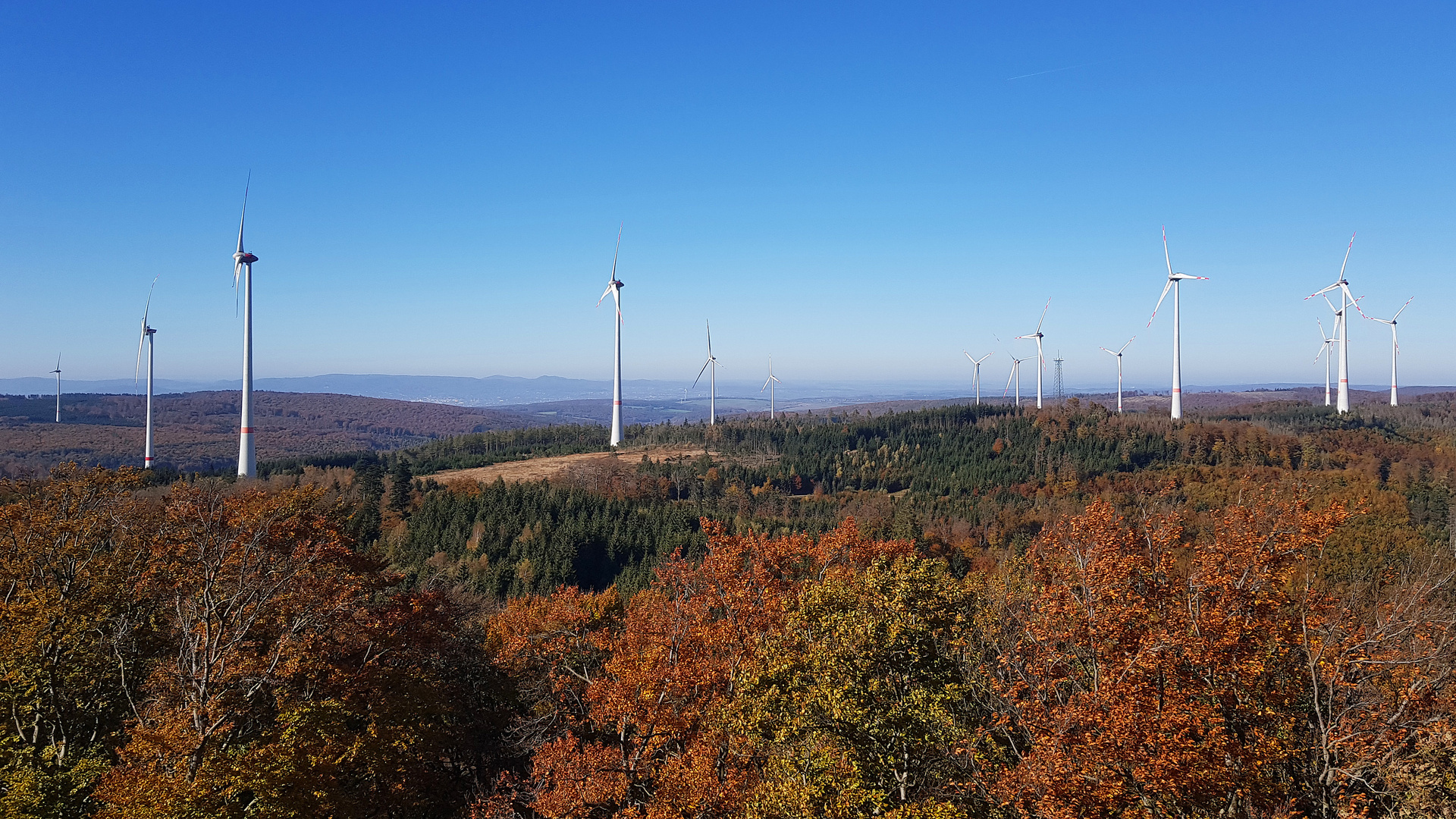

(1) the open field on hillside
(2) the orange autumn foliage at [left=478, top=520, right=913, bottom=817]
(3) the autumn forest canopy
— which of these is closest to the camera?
(3) the autumn forest canopy

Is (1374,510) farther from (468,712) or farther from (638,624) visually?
→ (468,712)

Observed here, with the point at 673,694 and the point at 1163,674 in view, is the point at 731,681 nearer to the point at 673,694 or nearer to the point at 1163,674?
the point at 673,694

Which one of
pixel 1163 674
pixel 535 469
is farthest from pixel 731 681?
pixel 535 469

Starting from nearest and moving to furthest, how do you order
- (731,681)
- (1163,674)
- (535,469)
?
(1163,674) → (731,681) → (535,469)

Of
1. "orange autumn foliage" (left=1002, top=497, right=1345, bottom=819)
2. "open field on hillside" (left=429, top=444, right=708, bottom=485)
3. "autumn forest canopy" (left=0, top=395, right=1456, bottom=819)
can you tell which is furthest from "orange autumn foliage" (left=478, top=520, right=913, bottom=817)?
"open field on hillside" (left=429, top=444, right=708, bottom=485)

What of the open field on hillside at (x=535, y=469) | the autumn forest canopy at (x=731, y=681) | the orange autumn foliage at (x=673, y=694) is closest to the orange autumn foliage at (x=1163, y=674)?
the autumn forest canopy at (x=731, y=681)

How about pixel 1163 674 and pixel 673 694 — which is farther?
pixel 673 694

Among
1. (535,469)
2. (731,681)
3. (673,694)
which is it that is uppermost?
(731,681)

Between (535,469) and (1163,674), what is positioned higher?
(1163,674)

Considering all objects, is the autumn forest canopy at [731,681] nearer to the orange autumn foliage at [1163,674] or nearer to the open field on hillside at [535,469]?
the orange autumn foliage at [1163,674]

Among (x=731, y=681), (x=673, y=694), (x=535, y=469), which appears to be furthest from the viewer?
(x=535, y=469)

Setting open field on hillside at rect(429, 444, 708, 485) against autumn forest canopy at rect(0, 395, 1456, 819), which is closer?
autumn forest canopy at rect(0, 395, 1456, 819)

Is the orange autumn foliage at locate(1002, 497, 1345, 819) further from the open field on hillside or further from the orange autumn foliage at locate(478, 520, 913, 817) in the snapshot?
the open field on hillside
